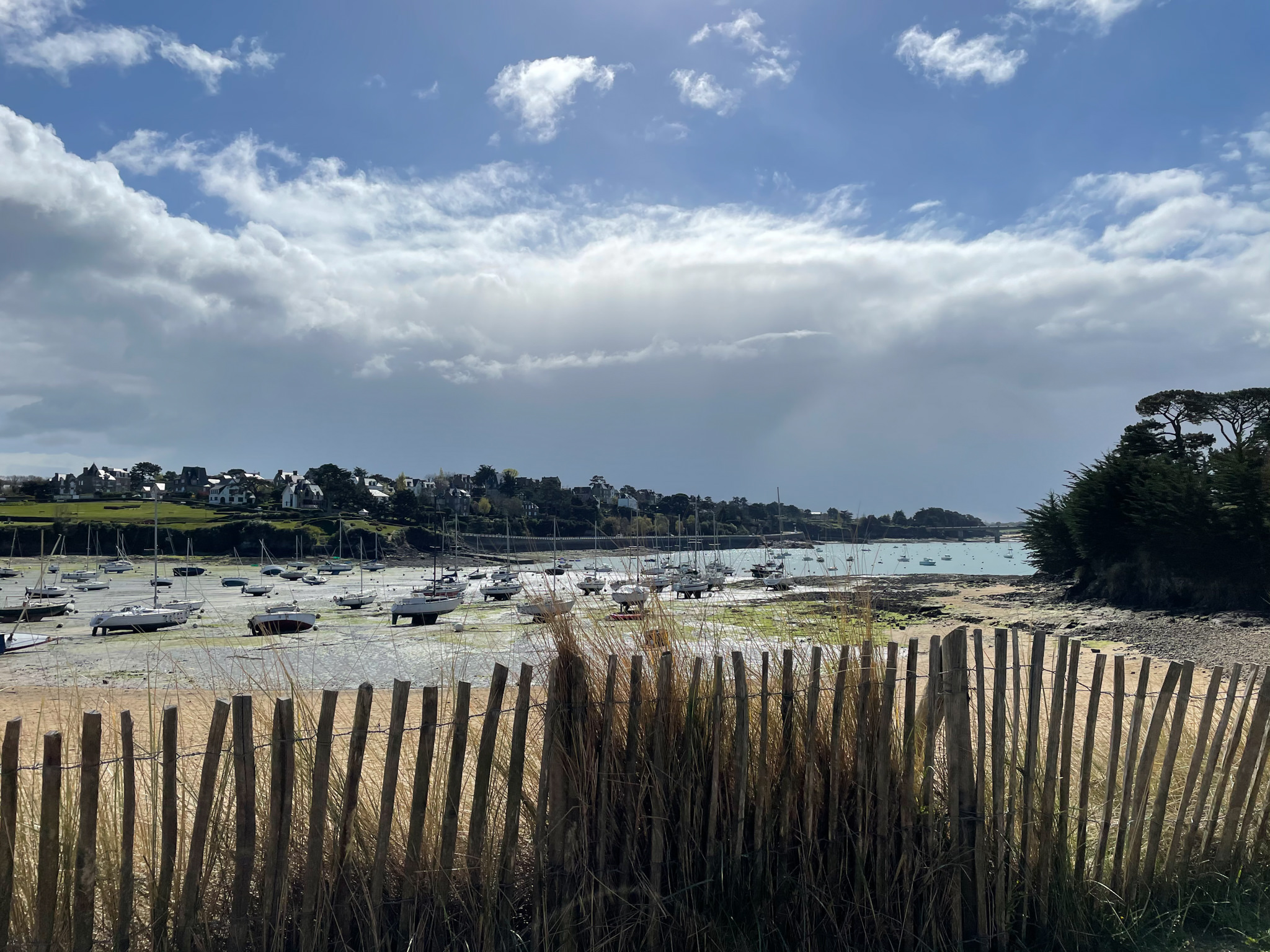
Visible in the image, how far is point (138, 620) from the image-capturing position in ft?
109

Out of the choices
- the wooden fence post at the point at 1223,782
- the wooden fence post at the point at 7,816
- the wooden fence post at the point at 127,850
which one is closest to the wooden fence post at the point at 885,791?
the wooden fence post at the point at 1223,782

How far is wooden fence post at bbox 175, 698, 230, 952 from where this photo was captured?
3.06 meters

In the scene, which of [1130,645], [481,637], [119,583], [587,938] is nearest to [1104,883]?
[587,938]

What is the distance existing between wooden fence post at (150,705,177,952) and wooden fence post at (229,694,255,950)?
8.2 inches

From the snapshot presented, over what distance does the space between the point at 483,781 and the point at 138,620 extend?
118 ft

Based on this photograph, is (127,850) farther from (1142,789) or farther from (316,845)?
(1142,789)

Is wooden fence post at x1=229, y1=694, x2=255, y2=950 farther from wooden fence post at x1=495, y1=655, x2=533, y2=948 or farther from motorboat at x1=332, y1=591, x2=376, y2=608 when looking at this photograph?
motorboat at x1=332, y1=591, x2=376, y2=608

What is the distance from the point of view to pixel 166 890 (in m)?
3.16

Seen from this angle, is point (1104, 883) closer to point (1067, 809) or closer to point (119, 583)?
point (1067, 809)

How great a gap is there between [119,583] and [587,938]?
72557mm

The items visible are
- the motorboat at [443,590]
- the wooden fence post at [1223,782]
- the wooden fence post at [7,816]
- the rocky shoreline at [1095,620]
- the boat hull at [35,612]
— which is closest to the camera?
the wooden fence post at [7,816]

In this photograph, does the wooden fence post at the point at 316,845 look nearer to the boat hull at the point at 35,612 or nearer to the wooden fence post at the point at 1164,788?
the wooden fence post at the point at 1164,788

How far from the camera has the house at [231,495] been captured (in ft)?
405

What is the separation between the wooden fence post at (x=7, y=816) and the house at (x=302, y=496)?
12162 cm
